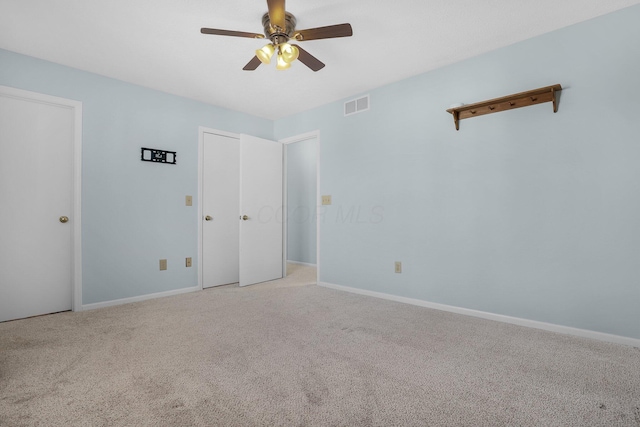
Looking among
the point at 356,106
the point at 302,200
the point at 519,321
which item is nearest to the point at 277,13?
the point at 356,106

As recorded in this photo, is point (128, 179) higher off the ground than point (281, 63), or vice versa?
point (281, 63)

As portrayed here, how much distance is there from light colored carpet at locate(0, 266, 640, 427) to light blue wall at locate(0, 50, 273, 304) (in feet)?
2.00

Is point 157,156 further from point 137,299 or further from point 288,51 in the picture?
point 288,51

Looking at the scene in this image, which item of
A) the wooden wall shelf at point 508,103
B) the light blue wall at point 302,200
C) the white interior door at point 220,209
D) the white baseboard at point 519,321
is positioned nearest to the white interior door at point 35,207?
the white interior door at point 220,209

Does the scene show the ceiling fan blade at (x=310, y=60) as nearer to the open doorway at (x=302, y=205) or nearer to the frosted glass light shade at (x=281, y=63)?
the frosted glass light shade at (x=281, y=63)

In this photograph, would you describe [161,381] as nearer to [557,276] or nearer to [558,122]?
[557,276]

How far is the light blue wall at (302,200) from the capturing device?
18.7 feet

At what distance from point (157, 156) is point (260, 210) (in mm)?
1403

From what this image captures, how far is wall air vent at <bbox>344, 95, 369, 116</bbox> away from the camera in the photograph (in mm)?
3615

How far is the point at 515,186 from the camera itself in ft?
8.48

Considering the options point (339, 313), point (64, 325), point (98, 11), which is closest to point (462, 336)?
point (339, 313)

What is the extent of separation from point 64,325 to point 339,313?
2.39 meters

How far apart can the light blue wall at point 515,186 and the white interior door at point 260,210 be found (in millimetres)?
1207

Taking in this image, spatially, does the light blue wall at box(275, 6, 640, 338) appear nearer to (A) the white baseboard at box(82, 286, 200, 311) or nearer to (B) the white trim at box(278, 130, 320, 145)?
(B) the white trim at box(278, 130, 320, 145)
